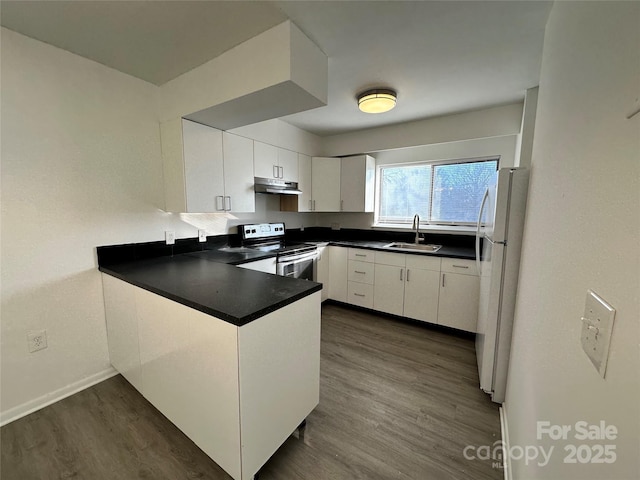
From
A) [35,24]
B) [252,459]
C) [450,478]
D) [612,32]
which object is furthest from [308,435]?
[35,24]

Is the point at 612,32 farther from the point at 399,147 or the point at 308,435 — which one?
the point at 399,147

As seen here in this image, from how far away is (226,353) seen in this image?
112 centimetres

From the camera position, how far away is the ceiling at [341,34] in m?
1.37

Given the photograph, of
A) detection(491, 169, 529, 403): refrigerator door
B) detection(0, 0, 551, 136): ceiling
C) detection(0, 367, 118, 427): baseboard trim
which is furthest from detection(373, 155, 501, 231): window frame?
detection(0, 367, 118, 427): baseboard trim

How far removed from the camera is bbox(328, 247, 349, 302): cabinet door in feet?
11.1

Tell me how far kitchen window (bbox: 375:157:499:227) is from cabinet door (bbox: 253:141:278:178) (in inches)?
63.2

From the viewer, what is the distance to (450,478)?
51.3 inches

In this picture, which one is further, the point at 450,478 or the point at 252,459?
the point at 450,478

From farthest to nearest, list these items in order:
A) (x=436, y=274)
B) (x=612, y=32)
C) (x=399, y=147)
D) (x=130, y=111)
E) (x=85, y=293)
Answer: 1. (x=399, y=147)
2. (x=436, y=274)
3. (x=130, y=111)
4. (x=85, y=293)
5. (x=612, y=32)

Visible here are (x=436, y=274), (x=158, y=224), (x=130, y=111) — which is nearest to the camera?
(x=130, y=111)

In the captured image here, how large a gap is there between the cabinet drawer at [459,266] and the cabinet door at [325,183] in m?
1.59

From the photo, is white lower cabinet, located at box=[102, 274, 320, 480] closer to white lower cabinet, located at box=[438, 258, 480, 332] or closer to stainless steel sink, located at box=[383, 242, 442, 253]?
white lower cabinet, located at box=[438, 258, 480, 332]

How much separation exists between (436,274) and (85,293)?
Result: 3075mm

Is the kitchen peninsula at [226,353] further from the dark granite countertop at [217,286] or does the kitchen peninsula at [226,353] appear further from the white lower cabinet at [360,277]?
the white lower cabinet at [360,277]
